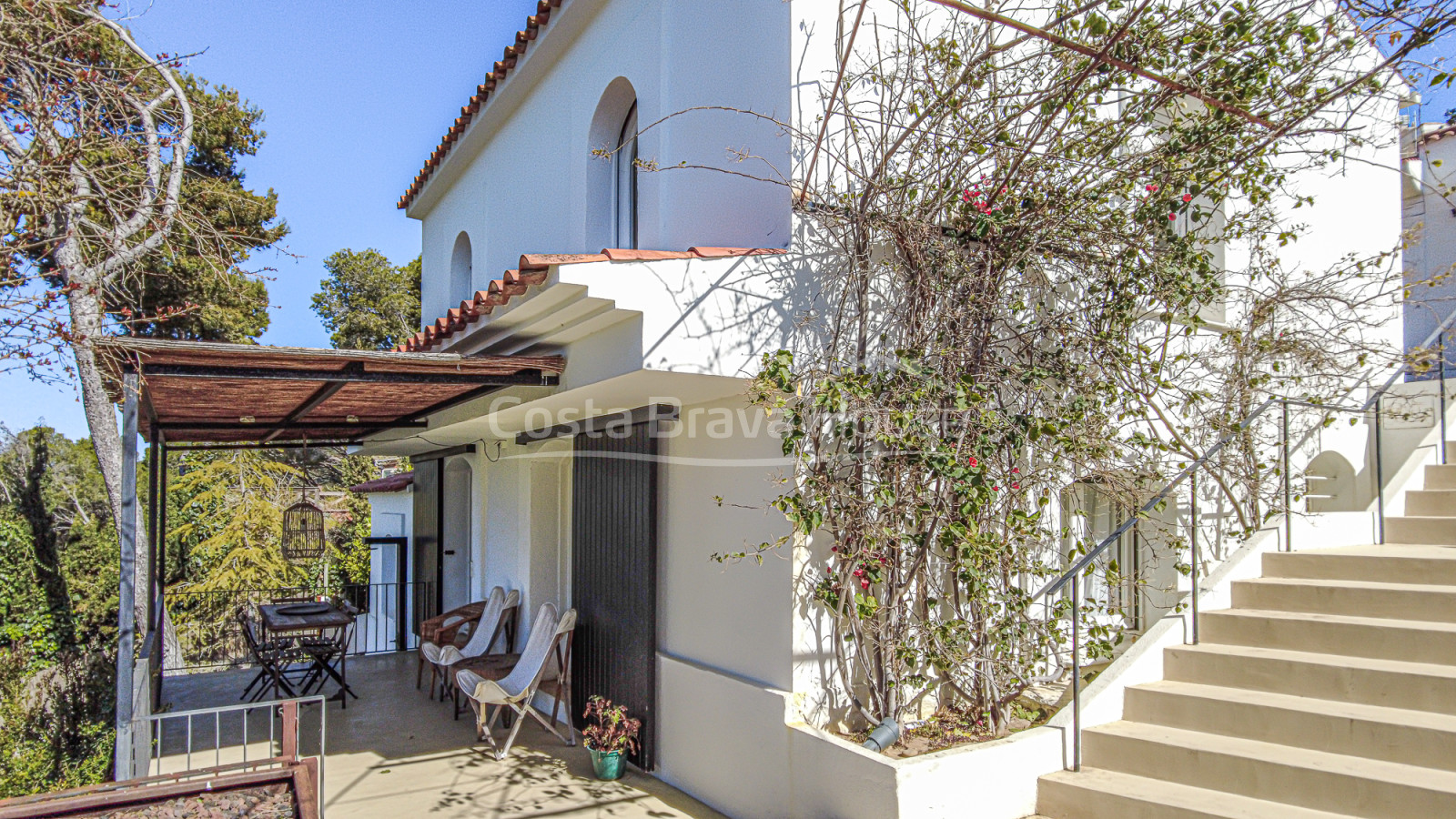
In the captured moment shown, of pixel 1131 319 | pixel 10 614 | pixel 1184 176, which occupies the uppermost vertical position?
pixel 1184 176

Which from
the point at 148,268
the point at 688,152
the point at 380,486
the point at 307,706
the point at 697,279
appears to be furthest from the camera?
the point at 380,486

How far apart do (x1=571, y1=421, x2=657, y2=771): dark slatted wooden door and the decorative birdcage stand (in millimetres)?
4187

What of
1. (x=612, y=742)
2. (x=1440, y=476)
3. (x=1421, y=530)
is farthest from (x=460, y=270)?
(x=1440, y=476)

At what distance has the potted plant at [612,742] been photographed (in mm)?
6641

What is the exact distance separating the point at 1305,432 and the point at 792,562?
20.3 feet

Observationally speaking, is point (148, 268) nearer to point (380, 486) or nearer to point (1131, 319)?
point (380, 486)

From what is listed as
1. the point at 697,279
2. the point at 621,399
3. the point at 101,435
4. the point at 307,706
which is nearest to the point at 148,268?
the point at 101,435

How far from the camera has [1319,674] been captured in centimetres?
504

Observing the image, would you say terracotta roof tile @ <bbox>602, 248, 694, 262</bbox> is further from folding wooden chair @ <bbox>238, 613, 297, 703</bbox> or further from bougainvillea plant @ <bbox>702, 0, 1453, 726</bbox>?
folding wooden chair @ <bbox>238, 613, 297, 703</bbox>

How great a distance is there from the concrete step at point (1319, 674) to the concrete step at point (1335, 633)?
0.06 m

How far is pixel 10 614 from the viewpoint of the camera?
34.5ft

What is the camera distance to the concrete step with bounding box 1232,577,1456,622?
5277 mm

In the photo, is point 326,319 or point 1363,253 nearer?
point 1363,253

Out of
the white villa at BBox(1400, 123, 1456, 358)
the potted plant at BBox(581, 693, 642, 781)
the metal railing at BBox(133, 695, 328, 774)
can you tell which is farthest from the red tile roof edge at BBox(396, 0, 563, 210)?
the white villa at BBox(1400, 123, 1456, 358)
